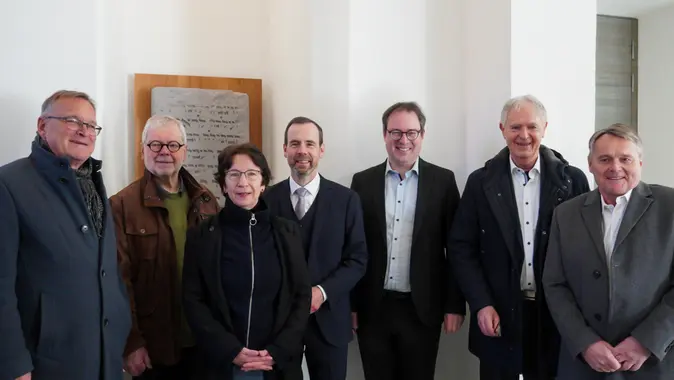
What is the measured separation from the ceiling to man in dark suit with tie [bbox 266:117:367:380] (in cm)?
278

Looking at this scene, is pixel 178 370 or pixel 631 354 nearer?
pixel 631 354

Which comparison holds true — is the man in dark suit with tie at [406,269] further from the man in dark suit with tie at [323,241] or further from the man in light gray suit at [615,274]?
the man in light gray suit at [615,274]

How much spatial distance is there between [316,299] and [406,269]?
0.55 m

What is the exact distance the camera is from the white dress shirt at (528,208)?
240cm

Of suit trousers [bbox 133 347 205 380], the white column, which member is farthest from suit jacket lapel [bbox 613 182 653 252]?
suit trousers [bbox 133 347 205 380]

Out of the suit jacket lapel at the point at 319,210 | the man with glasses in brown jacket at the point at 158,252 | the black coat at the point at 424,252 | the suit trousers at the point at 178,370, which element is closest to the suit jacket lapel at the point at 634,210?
the black coat at the point at 424,252

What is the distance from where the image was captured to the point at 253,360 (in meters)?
2.02

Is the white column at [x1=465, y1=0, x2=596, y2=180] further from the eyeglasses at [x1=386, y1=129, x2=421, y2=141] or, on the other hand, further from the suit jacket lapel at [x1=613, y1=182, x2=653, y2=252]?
the suit jacket lapel at [x1=613, y1=182, x2=653, y2=252]

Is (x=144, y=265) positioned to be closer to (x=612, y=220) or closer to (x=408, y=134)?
(x=408, y=134)

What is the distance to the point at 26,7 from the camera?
2.54 meters

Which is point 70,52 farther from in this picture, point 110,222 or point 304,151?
point 304,151

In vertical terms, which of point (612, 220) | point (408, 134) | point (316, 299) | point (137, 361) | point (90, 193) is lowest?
point (137, 361)

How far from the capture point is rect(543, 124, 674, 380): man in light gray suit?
1.94 meters

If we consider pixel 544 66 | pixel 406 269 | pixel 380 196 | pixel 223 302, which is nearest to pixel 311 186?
pixel 380 196
